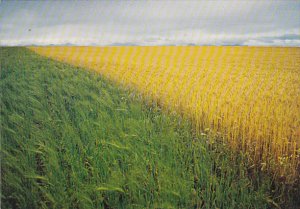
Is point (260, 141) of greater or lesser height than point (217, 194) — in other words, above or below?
below

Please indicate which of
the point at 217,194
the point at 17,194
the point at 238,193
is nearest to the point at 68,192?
the point at 17,194

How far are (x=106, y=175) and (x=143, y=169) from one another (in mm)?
341

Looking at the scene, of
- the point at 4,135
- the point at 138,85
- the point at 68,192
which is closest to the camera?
the point at 68,192

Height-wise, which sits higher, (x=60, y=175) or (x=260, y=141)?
(x=60, y=175)

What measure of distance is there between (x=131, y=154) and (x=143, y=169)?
0.90 feet

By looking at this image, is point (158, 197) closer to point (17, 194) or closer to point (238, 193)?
point (238, 193)

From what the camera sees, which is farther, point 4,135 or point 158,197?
point 4,135

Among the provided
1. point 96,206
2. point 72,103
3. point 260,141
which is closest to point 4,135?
point 72,103

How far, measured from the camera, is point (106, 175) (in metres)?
2.55

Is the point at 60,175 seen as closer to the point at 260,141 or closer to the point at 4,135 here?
the point at 4,135

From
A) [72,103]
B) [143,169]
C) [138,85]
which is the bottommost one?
[138,85]

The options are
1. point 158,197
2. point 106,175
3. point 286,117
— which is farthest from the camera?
point 286,117

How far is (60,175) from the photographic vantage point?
2.50 metres

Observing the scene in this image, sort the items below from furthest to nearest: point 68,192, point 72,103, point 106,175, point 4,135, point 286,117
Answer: point 72,103
point 286,117
point 4,135
point 106,175
point 68,192
